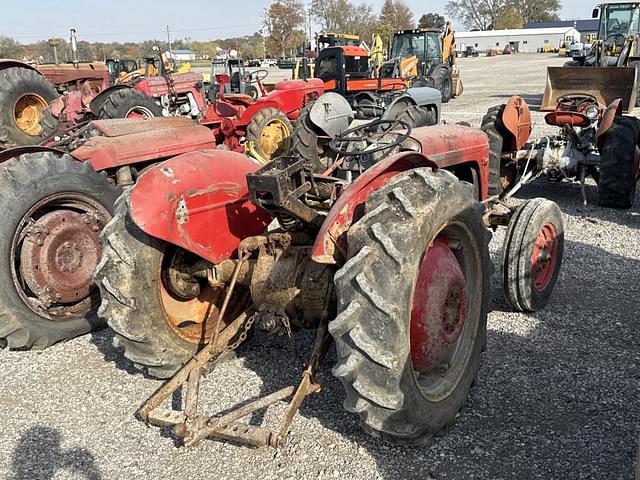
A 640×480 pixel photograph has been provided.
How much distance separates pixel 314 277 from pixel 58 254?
2163 millimetres

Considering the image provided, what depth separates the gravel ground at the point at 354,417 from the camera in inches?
107

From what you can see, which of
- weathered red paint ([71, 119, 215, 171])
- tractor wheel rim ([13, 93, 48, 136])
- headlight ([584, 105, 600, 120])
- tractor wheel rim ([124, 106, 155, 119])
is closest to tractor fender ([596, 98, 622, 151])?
headlight ([584, 105, 600, 120])

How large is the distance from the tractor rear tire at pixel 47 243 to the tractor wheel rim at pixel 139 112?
4.85 metres

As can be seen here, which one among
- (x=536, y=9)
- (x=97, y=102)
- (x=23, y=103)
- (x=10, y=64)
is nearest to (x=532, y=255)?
(x=97, y=102)

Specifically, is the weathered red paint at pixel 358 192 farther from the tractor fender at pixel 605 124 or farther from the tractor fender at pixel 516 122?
the tractor fender at pixel 605 124

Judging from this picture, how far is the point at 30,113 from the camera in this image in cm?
962

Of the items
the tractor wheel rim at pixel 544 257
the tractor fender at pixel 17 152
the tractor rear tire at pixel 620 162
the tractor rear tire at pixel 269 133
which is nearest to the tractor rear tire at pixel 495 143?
the tractor rear tire at pixel 620 162

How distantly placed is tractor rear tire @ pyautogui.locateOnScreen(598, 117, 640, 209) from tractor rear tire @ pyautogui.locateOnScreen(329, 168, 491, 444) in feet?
14.1

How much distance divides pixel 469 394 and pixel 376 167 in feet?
4.43

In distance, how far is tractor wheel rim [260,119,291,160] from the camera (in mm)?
9383

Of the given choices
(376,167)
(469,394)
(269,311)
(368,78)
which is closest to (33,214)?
(269,311)

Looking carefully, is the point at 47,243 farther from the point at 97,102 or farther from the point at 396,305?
the point at 97,102

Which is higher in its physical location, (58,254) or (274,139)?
(274,139)

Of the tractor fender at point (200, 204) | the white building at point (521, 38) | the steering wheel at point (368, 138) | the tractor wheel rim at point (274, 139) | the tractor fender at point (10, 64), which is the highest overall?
the white building at point (521, 38)
